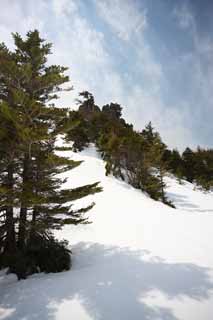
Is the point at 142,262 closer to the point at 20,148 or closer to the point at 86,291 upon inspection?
the point at 86,291

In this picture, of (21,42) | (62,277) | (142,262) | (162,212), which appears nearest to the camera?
(62,277)

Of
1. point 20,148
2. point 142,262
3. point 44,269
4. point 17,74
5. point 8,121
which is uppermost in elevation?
point 17,74

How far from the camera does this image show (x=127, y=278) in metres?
9.13

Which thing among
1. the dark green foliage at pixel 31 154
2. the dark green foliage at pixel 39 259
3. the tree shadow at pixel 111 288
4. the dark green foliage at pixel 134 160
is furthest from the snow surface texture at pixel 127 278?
the dark green foliage at pixel 134 160

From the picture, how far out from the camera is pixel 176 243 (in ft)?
41.5

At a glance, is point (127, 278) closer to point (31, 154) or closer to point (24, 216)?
point (24, 216)

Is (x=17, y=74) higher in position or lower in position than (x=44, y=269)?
higher

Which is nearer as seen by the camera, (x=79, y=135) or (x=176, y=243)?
(x=176, y=243)

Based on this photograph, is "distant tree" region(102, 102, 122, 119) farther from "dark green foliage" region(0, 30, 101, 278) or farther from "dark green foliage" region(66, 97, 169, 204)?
"dark green foliage" region(0, 30, 101, 278)

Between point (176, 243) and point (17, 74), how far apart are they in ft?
40.4

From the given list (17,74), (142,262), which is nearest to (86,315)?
(142,262)

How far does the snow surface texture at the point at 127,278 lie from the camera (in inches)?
285

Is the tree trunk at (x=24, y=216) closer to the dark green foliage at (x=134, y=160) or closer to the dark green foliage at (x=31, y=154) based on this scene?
the dark green foliage at (x=31, y=154)

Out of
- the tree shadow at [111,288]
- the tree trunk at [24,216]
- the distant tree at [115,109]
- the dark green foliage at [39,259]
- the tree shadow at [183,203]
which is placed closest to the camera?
the tree shadow at [111,288]
